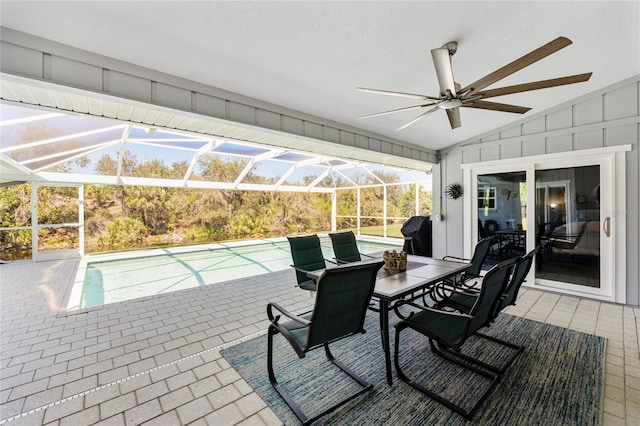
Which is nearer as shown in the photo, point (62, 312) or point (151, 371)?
point (151, 371)

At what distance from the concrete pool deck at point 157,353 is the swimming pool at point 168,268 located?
595mm

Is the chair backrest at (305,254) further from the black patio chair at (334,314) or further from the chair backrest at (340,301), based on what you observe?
the chair backrest at (340,301)

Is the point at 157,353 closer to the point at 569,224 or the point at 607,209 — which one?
the point at 569,224

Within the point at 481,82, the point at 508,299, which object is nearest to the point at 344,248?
the point at 508,299

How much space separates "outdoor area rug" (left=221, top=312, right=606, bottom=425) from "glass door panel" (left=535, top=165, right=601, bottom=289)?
180cm

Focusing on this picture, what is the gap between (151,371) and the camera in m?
2.46

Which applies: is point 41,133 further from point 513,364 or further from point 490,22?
point 513,364

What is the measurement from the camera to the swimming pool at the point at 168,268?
511 centimetres

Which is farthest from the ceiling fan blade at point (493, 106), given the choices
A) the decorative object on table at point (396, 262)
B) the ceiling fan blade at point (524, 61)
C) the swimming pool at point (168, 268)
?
the swimming pool at point (168, 268)

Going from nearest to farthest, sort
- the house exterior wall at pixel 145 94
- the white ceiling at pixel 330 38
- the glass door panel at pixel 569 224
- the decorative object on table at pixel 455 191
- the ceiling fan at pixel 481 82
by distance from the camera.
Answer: the ceiling fan at pixel 481 82 → the white ceiling at pixel 330 38 → the house exterior wall at pixel 145 94 → the glass door panel at pixel 569 224 → the decorative object on table at pixel 455 191

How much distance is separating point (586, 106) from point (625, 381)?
3811mm

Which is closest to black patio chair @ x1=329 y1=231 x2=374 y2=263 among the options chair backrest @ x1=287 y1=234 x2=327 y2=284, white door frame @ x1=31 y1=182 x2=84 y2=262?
chair backrest @ x1=287 y1=234 x2=327 y2=284

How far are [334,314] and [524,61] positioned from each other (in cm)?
219

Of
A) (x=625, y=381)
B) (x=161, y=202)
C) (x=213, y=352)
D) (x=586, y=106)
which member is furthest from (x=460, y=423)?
(x=161, y=202)
